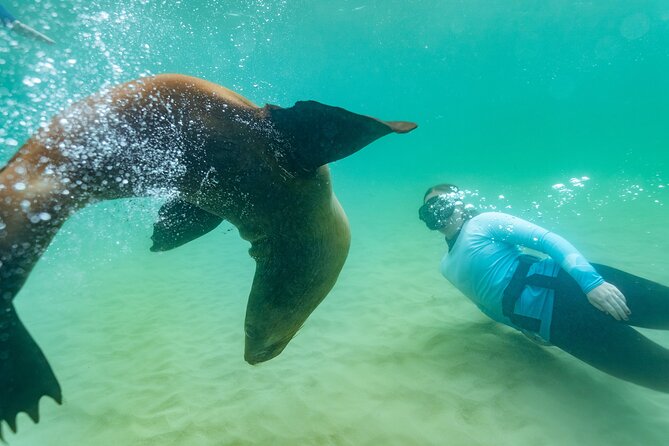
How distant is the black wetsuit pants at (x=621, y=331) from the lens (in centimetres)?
333

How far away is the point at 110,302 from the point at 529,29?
2982 inches

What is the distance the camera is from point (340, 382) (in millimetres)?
4094

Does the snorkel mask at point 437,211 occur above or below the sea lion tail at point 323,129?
below

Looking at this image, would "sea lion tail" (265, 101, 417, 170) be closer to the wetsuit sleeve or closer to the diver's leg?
the wetsuit sleeve

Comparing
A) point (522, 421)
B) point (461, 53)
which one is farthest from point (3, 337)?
point (461, 53)

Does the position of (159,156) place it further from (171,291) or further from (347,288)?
(171,291)

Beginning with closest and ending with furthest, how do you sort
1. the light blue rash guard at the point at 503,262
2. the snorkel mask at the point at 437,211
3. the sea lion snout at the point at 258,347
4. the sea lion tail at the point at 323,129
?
1. the sea lion tail at the point at 323,129
2. the sea lion snout at the point at 258,347
3. the light blue rash guard at the point at 503,262
4. the snorkel mask at the point at 437,211

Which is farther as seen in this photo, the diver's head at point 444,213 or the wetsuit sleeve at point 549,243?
the diver's head at point 444,213

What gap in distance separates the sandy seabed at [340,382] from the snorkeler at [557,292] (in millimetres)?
438

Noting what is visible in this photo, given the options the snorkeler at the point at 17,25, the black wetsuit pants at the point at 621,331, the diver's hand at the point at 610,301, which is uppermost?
the snorkeler at the point at 17,25

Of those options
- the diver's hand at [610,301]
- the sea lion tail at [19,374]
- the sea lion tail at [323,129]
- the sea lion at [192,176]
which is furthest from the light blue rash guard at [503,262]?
the sea lion tail at [19,374]

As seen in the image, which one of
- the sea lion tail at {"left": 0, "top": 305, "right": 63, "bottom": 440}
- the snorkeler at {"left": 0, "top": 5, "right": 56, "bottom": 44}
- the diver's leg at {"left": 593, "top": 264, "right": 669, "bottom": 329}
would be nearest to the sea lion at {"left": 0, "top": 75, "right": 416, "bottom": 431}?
the sea lion tail at {"left": 0, "top": 305, "right": 63, "bottom": 440}

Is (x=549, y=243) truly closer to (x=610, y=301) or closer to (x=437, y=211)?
(x=610, y=301)

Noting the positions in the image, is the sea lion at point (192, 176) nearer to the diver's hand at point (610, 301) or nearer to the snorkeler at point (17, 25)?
the diver's hand at point (610, 301)
